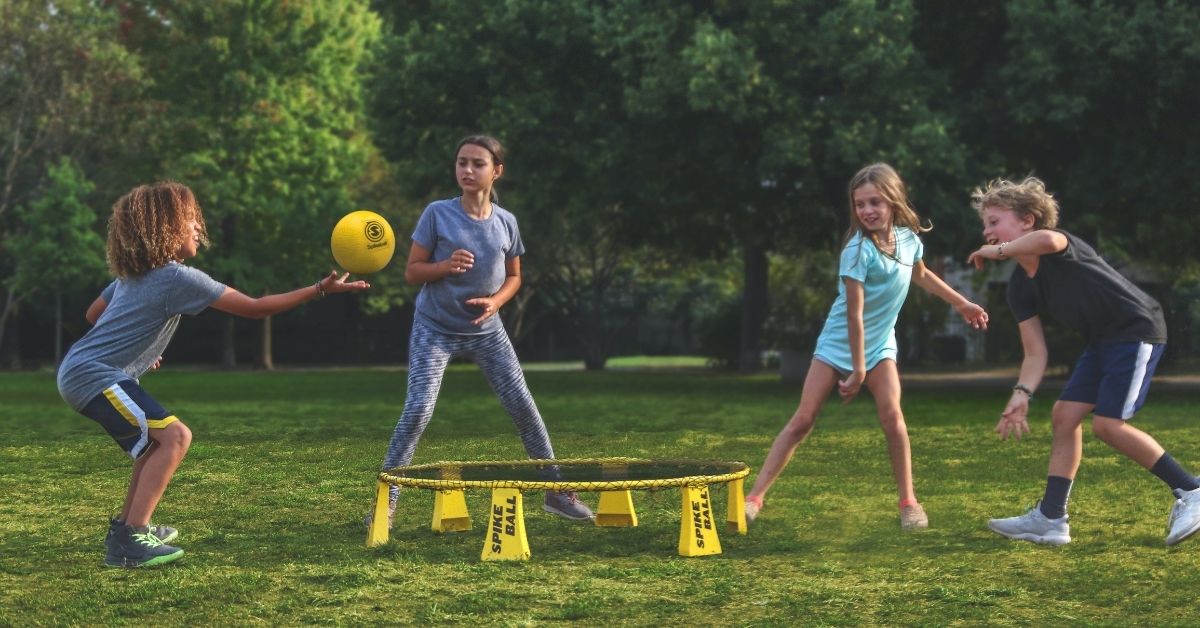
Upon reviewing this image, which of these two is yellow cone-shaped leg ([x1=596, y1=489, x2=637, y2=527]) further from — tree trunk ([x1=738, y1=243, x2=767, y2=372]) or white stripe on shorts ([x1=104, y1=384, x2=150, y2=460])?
tree trunk ([x1=738, y1=243, x2=767, y2=372])

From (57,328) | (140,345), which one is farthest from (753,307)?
(140,345)

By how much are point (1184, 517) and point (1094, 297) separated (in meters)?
1.12

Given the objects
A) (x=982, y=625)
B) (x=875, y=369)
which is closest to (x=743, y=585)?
(x=982, y=625)

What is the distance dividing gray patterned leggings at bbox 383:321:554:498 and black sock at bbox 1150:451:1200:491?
10.5 feet

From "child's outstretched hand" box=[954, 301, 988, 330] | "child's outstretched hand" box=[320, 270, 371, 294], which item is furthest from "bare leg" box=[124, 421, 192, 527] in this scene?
"child's outstretched hand" box=[954, 301, 988, 330]

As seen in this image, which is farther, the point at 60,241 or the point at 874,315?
the point at 60,241

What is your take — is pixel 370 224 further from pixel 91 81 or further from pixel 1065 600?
pixel 91 81

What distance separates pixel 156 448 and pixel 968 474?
6091 mm

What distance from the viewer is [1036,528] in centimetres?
770

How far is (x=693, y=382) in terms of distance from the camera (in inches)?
1155

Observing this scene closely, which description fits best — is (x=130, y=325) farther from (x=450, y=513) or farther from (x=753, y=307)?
(x=753, y=307)

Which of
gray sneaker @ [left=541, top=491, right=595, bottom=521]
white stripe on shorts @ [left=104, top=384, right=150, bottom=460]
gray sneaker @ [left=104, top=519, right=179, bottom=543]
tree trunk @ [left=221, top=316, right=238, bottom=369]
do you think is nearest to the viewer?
white stripe on shorts @ [left=104, top=384, right=150, bottom=460]

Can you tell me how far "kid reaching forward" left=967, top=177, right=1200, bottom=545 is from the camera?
7547 millimetres

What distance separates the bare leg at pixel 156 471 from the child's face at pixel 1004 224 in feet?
13.0
